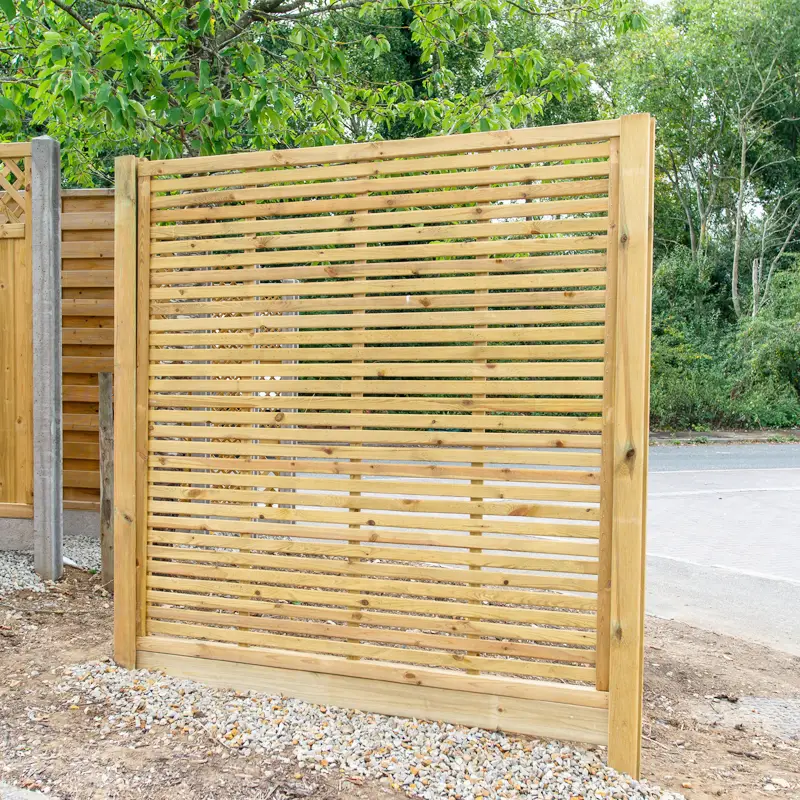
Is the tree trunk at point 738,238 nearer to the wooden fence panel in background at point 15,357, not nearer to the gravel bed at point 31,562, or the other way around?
the gravel bed at point 31,562

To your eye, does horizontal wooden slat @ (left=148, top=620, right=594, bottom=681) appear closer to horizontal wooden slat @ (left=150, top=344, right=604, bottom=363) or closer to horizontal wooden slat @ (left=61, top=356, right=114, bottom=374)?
horizontal wooden slat @ (left=150, top=344, right=604, bottom=363)

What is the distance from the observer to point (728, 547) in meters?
6.79

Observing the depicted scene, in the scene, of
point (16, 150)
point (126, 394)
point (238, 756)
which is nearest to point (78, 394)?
point (16, 150)

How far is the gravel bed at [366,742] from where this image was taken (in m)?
2.67

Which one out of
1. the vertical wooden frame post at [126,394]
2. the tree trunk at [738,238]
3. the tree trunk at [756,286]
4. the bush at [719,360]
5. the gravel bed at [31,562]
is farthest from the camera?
the tree trunk at [738,238]

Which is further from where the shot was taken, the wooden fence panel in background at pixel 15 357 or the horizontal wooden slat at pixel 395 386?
the wooden fence panel in background at pixel 15 357

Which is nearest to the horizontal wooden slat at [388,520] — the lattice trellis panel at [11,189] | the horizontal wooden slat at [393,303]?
the horizontal wooden slat at [393,303]

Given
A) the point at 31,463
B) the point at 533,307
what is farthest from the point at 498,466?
the point at 31,463

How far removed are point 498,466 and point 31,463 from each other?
331 cm

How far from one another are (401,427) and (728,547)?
4770mm

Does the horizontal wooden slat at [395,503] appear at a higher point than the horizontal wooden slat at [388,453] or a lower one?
lower

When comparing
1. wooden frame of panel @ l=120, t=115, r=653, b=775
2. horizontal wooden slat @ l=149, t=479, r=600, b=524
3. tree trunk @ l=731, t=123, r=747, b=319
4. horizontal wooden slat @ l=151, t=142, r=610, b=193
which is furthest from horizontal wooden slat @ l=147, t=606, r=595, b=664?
tree trunk @ l=731, t=123, r=747, b=319

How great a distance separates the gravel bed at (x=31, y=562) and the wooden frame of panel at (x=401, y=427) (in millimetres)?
1364

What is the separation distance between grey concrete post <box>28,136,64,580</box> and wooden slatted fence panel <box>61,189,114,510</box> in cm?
71
